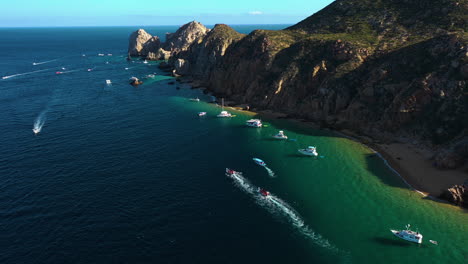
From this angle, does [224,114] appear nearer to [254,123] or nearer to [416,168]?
[254,123]

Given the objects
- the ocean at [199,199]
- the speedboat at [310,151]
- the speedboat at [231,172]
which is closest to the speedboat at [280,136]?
the ocean at [199,199]

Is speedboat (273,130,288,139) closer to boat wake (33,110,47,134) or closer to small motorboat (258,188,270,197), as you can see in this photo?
small motorboat (258,188,270,197)

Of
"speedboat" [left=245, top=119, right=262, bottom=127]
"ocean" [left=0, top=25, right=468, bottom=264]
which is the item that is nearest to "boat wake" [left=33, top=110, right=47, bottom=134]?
"ocean" [left=0, top=25, right=468, bottom=264]

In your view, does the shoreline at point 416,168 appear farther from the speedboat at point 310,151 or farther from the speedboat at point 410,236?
the speedboat at point 310,151

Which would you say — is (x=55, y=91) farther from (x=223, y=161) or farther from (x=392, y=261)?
(x=392, y=261)

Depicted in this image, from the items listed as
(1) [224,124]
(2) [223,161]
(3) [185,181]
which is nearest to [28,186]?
(3) [185,181]

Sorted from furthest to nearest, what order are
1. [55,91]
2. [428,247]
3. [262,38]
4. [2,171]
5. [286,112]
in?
[55,91]
[262,38]
[286,112]
[2,171]
[428,247]
